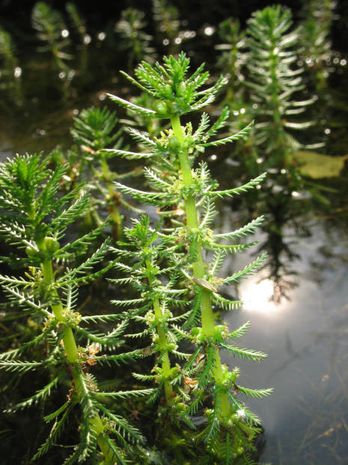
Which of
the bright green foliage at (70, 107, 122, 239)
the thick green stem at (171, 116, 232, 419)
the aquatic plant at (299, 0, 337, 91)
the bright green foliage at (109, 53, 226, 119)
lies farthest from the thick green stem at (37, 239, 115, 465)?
the aquatic plant at (299, 0, 337, 91)

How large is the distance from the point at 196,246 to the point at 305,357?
4.48 ft

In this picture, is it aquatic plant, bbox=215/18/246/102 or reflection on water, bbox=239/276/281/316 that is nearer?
reflection on water, bbox=239/276/281/316

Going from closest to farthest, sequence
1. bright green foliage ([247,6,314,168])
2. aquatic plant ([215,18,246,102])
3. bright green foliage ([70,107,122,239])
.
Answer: bright green foliage ([70,107,122,239]) < bright green foliage ([247,6,314,168]) < aquatic plant ([215,18,246,102])

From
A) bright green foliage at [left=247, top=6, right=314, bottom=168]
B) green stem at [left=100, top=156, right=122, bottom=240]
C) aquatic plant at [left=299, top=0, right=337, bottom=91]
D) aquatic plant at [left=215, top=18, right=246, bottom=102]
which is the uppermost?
aquatic plant at [left=299, top=0, right=337, bottom=91]

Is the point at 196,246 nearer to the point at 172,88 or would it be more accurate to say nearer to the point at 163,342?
the point at 163,342

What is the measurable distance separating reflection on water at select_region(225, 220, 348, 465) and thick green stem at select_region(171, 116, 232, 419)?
1.86 feet

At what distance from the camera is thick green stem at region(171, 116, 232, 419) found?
2279 millimetres

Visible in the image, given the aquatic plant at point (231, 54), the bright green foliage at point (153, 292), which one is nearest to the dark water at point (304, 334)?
the bright green foliage at point (153, 292)

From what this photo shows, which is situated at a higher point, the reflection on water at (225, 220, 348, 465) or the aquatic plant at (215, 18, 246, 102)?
the aquatic plant at (215, 18, 246, 102)

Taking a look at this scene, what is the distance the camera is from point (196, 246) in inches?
91.9

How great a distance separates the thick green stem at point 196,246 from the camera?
89.7 inches

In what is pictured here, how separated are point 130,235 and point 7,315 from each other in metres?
1.80

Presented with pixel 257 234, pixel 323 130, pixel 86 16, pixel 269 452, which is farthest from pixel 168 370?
pixel 86 16

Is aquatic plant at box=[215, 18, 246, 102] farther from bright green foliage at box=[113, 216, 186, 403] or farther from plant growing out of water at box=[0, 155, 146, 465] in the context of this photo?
plant growing out of water at box=[0, 155, 146, 465]
